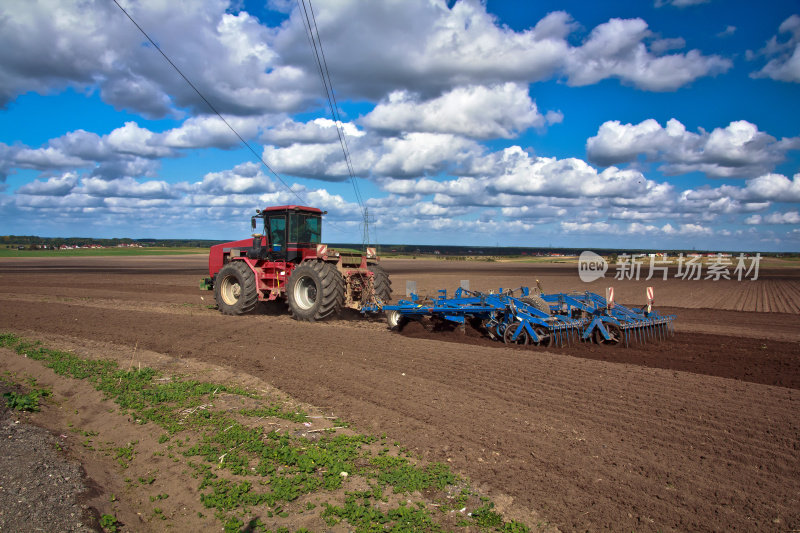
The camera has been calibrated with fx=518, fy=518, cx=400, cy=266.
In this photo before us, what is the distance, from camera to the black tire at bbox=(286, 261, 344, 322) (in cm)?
1187

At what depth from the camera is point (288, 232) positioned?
13.2 meters

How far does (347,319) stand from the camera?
43.2ft

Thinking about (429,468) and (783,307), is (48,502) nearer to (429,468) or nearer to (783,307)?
(429,468)

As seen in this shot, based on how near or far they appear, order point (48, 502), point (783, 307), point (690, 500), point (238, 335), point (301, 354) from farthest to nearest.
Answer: point (783, 307) → point (238, 335) → point (301, 354) → point (690, 500) → point (48, 502)

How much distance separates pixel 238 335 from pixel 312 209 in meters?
4.21

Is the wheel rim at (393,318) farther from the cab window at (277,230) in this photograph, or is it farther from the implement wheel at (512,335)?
the cab window at (277,230)

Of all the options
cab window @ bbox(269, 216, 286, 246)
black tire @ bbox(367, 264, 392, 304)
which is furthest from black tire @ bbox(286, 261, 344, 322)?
cab window @ bbox(269, 216, 286, 246)

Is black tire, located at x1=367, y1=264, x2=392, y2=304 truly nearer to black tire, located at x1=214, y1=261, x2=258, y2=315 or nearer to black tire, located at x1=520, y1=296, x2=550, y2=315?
black tire, located at x1=214, y1=261, x2=258, y2=315

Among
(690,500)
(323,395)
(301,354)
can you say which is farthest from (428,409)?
(301,354)

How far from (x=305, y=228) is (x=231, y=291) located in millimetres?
2974

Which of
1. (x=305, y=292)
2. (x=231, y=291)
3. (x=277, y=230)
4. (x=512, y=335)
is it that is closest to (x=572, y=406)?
(x=512, y=335)

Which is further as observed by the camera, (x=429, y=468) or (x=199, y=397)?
(x=199, y=397)

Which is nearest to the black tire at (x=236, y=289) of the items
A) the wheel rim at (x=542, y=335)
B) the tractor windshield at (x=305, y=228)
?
the tractor windshield at (x=305, y=228)

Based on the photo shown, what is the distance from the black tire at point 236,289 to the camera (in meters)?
13.4
